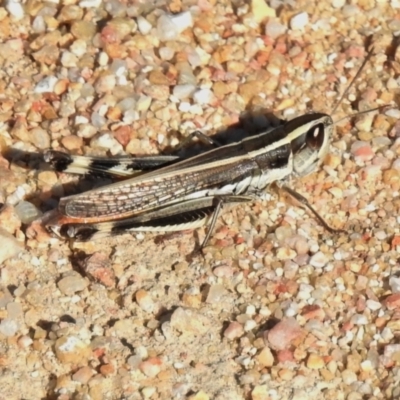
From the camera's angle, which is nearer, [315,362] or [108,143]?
[315,362]

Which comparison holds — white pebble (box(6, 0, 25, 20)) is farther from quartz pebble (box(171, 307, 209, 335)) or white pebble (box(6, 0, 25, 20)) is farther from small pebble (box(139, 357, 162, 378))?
small pebble (box(139, 357, 162, 378))

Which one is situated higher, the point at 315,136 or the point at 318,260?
the point at 315,136

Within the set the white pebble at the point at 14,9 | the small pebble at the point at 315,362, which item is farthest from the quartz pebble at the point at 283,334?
the white pebble at the point at 14,9

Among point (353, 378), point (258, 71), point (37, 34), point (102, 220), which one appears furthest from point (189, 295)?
point (37, 34)

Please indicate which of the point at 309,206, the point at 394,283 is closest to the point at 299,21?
the point at 309,206

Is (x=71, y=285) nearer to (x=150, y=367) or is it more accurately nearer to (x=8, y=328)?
(x=8, y=328)

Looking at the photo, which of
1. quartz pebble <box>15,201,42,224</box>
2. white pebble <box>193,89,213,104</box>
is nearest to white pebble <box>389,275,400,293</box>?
white pebble <box>193,89,213,104</box>

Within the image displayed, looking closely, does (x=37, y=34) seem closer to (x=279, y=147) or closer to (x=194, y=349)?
(x=279, y=147)
